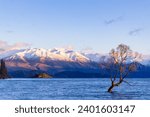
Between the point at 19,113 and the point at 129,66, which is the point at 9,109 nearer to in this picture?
the point at 19,113

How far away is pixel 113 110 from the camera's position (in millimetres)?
47094

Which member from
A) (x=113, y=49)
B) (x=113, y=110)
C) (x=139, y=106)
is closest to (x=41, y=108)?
(x=113, y=110)

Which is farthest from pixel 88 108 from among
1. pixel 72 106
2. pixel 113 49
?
pixel 113 49

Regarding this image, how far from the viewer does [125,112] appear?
47.0 meters

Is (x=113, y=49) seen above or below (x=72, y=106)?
above

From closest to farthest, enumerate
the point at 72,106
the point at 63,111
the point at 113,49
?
the point at 63,111 < the point at 72,106 < the point at 113,49

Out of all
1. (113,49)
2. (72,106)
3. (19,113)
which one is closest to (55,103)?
(72,106)

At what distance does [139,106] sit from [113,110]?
5.14m

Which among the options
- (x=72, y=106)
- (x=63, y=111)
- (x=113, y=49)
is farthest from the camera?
(x=113, y=49)

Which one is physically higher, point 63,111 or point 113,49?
point 113,49

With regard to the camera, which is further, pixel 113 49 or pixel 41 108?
pixel 113 49

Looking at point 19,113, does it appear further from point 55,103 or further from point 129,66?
point 129,66

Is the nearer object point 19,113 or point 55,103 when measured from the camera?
point 19,113

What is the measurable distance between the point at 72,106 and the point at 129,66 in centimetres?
6314
